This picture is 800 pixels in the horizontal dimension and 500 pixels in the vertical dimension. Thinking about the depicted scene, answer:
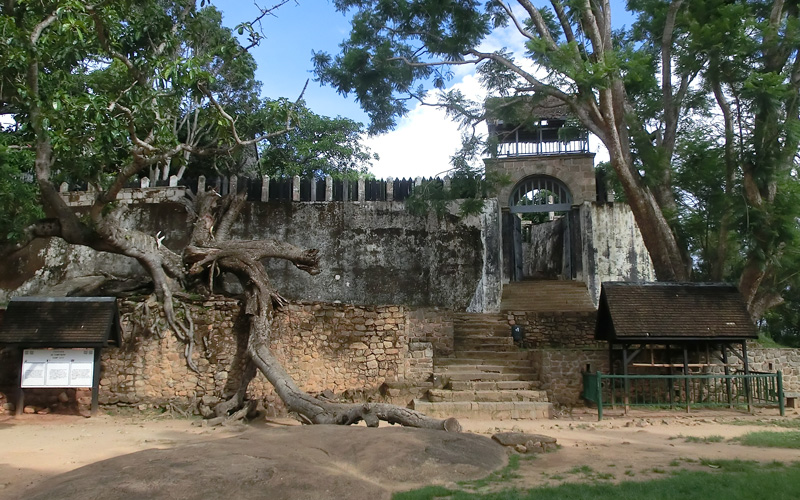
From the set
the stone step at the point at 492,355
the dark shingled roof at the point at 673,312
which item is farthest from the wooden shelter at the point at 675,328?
the stone step at the point at 492,355

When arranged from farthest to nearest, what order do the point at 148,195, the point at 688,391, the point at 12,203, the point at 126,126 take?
the point at 148,195, the point at 12,203, the point at 688,391, the point at 126,126

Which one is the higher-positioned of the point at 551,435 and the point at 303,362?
the point at 303,362

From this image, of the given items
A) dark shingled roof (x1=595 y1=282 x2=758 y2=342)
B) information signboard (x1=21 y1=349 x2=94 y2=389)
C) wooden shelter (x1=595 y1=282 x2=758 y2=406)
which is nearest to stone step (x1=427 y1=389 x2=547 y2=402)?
wooden shelter (x1=595 y1=282 x2=758 y2=406)

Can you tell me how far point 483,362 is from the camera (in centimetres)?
1305

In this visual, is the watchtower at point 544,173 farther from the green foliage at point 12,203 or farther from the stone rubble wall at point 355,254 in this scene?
the green foliage at point 12,203

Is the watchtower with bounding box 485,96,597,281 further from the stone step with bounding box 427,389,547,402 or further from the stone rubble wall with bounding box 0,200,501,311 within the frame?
the stone step with bounding box 427,389,547,402

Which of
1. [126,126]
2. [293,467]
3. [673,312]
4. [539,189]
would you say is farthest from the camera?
[539,189]

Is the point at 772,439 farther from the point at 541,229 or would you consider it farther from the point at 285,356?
the point at 541,229

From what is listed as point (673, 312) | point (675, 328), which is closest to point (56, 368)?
point (675, 328)

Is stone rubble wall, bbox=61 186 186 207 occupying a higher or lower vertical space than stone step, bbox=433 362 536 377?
higher

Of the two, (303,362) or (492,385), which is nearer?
(492,385)

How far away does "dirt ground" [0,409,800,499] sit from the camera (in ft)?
21.7

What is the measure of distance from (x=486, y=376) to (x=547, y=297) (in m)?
5.83

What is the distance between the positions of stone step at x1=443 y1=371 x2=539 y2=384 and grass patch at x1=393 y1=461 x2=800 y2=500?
19.7 ft
